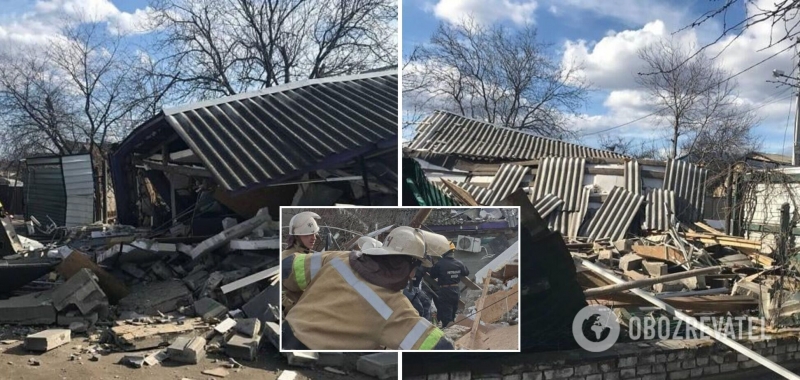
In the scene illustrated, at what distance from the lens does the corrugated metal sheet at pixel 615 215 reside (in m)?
5.24

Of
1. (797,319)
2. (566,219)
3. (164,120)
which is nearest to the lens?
(797,319)

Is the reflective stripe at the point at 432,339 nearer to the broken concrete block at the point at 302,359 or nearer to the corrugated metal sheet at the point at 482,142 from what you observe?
the broken concrete block at the point at 302,359

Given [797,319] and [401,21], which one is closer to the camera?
[401,21]

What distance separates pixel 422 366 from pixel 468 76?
182 cm

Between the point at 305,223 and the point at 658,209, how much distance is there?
11.1 ft

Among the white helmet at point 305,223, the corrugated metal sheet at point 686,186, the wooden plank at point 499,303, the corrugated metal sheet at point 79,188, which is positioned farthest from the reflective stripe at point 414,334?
the corrugated metal sheet at point 79,188

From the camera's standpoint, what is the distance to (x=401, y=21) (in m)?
3.10

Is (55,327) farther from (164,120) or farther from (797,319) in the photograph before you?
(797,319)

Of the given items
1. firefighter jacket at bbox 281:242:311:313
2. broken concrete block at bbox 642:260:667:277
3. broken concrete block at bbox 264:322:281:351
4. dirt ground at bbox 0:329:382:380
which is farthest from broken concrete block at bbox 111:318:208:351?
broken concrete block at bbox 642:260:667:277

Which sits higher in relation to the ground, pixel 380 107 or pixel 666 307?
pixel 380 107

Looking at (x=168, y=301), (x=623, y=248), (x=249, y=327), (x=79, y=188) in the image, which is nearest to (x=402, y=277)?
(x=249, y=327)

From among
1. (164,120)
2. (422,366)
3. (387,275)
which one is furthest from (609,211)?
(164,120)

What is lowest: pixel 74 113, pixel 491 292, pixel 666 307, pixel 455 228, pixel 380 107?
pixel 666 307

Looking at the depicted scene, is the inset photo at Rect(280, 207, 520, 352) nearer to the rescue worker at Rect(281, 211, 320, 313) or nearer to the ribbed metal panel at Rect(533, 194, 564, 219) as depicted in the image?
the rescue worker at Rect(281, 211, 320, 313)
